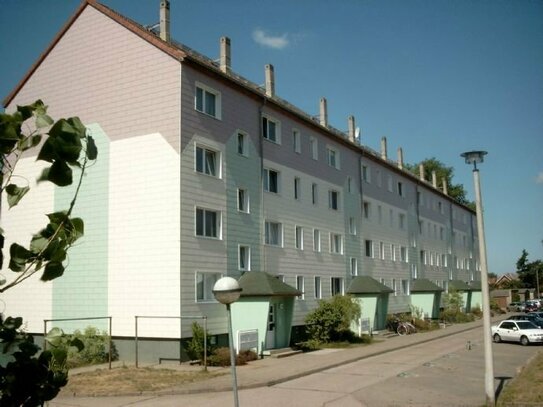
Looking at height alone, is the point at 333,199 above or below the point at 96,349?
above

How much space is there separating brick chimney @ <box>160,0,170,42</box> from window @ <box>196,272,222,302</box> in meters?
10.5

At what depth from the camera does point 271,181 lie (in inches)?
1169

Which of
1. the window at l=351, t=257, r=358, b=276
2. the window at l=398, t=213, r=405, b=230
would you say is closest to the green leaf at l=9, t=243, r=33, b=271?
the window at l=351, t=257, r=358, b=276

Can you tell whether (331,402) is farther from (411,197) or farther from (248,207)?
(411,197)

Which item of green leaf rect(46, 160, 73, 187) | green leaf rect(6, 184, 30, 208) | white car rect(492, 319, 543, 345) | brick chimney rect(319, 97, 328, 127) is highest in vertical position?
brick chimney rect(319, 97, 328, 127)

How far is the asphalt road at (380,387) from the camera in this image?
49.0 ft

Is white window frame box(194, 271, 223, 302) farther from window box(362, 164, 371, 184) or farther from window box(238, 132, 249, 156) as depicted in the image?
window box(362, 164, 371, 184)

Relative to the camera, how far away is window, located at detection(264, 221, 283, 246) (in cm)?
2865

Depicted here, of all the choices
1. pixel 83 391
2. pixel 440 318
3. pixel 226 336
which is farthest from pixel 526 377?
pixel 440 318

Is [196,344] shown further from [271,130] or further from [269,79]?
[269,79]

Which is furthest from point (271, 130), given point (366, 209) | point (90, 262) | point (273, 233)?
point (366, 209)

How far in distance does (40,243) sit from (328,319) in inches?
1117

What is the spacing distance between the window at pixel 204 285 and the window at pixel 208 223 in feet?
5.53

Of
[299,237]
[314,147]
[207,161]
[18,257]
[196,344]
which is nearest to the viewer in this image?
[18,257]
